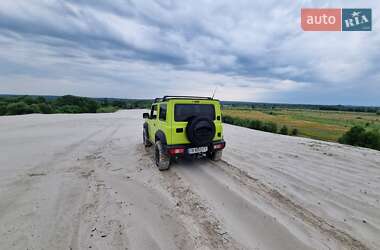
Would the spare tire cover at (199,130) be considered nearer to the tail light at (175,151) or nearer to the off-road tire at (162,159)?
the tail light at (175,151)

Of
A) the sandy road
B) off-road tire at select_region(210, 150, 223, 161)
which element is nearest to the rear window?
off-road tire at select_region(210, 150, 223, 161)

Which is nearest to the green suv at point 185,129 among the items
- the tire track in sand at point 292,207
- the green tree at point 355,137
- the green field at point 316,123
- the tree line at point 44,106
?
the tire track in sand at point 292,207

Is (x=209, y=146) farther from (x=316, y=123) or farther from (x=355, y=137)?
(x=316, y=123)

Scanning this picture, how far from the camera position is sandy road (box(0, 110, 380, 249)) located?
2.24 m

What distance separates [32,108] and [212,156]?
39320 mm

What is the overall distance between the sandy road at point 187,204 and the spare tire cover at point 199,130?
0.88m

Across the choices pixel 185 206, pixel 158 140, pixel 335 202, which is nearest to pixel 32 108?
pixel 158 140

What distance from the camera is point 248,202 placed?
308 centimetres

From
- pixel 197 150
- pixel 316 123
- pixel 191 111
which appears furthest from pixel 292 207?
pixel 316 123

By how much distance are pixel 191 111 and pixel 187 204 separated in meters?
2.35

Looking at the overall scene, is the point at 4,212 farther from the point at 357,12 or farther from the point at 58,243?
the point at 357,12

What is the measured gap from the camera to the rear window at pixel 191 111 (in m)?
4.38

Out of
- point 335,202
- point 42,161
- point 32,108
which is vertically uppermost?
point 32,108

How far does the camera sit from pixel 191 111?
4.56 meters
